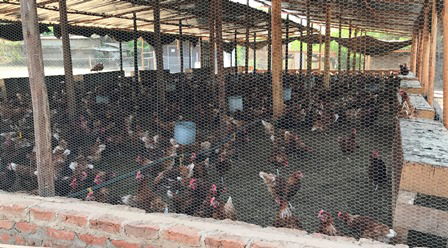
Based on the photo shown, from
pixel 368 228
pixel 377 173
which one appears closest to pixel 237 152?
pixel 377 173

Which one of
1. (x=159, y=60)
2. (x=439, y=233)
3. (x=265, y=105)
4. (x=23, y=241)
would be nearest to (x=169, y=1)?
(x=159, y=60)

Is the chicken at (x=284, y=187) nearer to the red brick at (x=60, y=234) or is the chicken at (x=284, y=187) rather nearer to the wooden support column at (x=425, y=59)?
the red brick at (x=60, y=234)

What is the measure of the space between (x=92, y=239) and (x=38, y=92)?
2.99 ft

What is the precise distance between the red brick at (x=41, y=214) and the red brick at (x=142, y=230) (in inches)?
19.4

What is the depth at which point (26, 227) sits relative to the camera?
1.96 m

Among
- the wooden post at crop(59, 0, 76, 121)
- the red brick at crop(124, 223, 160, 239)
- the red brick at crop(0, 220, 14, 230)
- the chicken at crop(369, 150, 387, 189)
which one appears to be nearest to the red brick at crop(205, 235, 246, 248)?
the red brick at crop(124, 223, 160, 239)

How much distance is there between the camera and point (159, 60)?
19.3ft

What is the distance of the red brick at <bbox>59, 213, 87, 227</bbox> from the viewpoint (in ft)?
6.00

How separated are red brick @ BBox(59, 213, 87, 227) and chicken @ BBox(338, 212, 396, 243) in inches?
70.2

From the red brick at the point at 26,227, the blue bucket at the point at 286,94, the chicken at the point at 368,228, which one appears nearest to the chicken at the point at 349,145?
the chicken at the point at 368,228

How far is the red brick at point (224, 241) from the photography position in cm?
158

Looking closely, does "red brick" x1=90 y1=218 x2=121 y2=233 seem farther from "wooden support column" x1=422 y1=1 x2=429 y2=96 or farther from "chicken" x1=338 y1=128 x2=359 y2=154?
"wooden support column" x1=422 y1=1 x2=429 y2=96

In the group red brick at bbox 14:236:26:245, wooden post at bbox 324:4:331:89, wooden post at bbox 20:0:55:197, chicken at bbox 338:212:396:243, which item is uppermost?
wooden post at bbox 324:4:331:89

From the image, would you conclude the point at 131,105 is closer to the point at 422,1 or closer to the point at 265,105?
the point at 265,105
